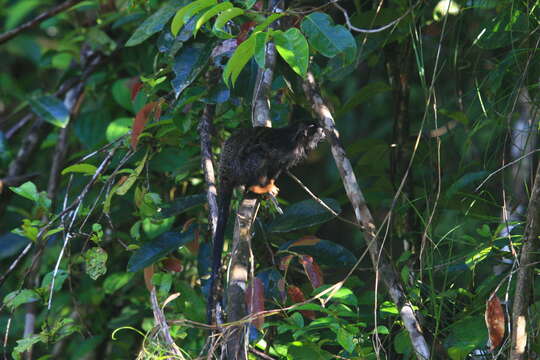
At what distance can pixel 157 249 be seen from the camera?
235 cm

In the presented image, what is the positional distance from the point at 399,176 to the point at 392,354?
882mm

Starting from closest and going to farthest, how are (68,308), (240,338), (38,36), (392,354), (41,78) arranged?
(240,338)
(392,354)
(68,308)
(41,78)
(38,36)

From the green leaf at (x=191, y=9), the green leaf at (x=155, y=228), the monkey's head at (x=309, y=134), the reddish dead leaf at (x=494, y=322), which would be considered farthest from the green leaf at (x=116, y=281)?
the reddish dead leaf at (x=494, y=322)

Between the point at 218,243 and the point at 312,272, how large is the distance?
305mm

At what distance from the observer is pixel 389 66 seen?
290 centimetres

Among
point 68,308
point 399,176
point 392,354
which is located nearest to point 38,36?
point 68,308

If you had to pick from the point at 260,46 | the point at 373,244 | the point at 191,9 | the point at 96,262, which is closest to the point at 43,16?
the point at 96,262

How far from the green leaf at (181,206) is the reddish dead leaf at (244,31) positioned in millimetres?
554

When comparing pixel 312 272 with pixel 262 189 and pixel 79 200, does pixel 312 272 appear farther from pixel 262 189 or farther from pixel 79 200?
pixel 79 200

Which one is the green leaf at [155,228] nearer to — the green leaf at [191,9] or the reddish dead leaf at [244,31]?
the reddish dead leaf at [244,31]

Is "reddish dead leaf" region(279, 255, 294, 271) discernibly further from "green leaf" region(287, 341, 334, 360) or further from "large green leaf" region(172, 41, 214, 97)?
"large green leaf" region(172, 41, 214, 97)

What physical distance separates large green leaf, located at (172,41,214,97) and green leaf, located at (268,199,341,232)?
0.55 meters

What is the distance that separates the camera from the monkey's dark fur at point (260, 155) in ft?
7.52

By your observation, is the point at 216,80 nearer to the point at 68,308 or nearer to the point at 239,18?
the point at 239,18
